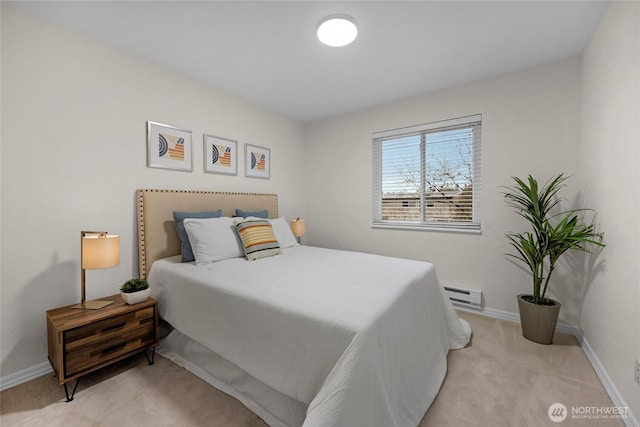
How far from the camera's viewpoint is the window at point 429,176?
2.95 meters

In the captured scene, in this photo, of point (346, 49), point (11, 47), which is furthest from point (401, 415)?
point (11, 47)

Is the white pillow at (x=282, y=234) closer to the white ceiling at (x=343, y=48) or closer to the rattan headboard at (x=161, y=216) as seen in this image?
the rattan headboard at (x=161, y=216)

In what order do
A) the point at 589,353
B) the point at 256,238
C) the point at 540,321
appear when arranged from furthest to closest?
1. the point at 256,238
2. the point at 540,321
3. the point at 589,353

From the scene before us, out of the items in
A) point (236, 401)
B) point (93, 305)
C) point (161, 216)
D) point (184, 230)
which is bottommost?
point (236, 401)

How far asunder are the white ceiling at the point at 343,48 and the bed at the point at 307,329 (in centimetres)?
130

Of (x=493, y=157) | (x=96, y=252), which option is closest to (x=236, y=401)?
(x=96, y=252)

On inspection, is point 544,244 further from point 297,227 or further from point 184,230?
point 184,230

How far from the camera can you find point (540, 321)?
217 cm

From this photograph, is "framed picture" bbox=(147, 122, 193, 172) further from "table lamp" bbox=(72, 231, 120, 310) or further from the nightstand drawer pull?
the nightstand drawer pull

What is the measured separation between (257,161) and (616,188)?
10.8ft

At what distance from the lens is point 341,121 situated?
12.7 ft

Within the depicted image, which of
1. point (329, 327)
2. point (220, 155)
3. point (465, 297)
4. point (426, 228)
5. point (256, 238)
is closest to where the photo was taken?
point (329, 327)

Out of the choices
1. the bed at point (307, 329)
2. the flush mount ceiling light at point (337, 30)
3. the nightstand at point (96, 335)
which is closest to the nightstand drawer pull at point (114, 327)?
the nightstand at point (96, 335)

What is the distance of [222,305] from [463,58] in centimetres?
286
